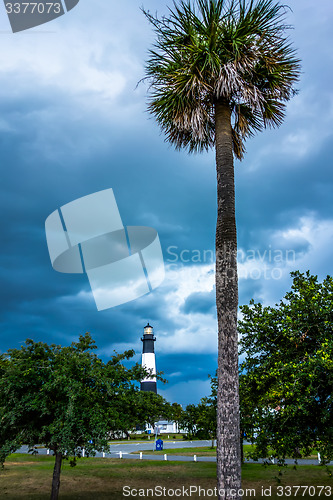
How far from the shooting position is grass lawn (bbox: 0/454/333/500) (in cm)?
1756

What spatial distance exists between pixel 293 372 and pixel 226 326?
339cm

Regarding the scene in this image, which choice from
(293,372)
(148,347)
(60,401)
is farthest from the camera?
(148,347)

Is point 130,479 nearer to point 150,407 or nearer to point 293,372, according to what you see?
point 150,407

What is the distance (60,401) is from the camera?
539 inches

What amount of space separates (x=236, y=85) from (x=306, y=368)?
7.80 metres

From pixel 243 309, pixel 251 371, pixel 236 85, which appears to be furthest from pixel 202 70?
pixel 251 371

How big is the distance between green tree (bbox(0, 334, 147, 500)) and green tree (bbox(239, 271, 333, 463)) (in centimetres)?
465

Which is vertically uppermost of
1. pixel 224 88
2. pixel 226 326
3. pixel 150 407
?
pixel 224 88

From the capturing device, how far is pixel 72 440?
12.9 metres

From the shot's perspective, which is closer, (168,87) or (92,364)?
(168,87)

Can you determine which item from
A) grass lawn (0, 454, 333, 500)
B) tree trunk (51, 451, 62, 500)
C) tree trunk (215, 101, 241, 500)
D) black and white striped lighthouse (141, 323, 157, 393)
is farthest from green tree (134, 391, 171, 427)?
black and white striped lighthouse (141, 323, 157, 393)

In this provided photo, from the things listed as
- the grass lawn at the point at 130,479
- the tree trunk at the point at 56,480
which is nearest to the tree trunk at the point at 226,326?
the tree trunk at the point at 56,480

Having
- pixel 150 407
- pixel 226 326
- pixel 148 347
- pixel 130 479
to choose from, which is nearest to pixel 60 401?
pixel 150 407

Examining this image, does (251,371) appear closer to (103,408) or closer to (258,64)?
(103,408)
